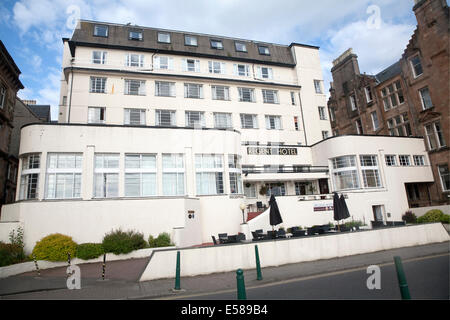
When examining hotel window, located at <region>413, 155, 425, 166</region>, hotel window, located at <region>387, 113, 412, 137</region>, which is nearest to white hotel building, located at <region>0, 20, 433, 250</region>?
hotel window, located at <region>413, 155, 425, 166</region>

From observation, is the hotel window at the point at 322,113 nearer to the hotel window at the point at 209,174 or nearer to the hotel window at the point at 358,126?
the hotel window at the point at 358,126

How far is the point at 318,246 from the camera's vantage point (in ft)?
40.6

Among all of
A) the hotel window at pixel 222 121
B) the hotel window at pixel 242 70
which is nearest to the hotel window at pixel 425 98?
the hotel window at pixel 242 70

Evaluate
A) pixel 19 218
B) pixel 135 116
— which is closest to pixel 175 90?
pixel 135 116

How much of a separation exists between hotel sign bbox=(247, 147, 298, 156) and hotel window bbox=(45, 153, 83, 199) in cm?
1474

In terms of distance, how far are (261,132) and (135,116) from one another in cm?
1290

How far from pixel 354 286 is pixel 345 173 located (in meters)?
20.0

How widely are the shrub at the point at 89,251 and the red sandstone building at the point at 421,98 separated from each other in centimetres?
2714

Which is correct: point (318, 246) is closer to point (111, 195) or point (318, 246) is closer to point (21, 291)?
point (21, 291)

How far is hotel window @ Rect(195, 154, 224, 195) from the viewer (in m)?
20.5

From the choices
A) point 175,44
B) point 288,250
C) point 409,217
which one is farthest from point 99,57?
point 409,217

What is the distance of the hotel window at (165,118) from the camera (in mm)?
26125

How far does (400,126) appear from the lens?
3144cm

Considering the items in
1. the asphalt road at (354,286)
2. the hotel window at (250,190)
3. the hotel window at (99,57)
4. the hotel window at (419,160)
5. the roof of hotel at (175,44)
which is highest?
the roof of hotel at (175,44)
